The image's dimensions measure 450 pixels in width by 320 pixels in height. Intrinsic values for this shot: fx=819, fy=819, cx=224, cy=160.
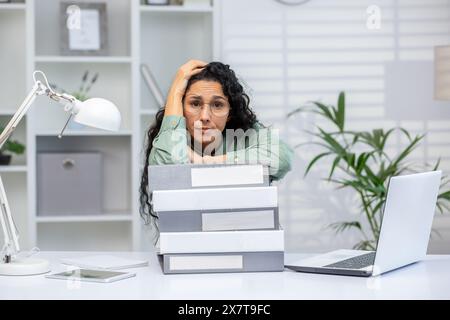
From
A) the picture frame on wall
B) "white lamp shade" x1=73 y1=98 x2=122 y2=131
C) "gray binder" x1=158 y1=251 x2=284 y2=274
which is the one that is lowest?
"gray binder" x1=158 y1=251 x2=284 y2=274

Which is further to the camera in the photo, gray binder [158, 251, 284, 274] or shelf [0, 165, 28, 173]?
shelf [0, 165, 28, 173]

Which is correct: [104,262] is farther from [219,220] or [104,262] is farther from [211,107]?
[211,107]

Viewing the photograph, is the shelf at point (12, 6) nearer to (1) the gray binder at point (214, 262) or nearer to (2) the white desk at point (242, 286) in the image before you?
(2) the white desk at point (242, 286)

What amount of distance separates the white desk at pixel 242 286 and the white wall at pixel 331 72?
7.06 feet

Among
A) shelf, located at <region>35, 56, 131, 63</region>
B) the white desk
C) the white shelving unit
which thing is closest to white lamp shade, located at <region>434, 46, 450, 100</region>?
the white shelving unit

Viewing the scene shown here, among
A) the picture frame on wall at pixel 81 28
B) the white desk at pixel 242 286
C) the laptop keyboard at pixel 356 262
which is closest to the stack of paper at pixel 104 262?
the white desk at pixel 242 286

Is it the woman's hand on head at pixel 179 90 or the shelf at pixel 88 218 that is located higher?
the woman's hand on head at pixel 179 90

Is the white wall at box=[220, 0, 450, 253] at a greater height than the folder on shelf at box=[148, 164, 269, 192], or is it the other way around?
the white wall at box=[220, 0, 450, 253]

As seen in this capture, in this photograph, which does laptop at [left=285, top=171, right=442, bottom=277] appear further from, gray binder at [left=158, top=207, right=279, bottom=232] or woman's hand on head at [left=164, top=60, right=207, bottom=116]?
woman's hand on head at [left=164, top=60, right=207, bottom=116]

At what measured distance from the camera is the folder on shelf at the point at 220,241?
2100mm

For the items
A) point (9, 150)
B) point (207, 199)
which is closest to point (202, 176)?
point (207, 199)

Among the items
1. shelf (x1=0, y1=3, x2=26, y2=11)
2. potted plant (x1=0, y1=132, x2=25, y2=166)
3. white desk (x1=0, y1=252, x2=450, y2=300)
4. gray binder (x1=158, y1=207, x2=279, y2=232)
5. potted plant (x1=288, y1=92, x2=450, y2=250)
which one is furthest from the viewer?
potted plant (x1=0, y1=132, x2=25, y2=166)

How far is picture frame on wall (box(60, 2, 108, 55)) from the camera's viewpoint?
13.6 feet
